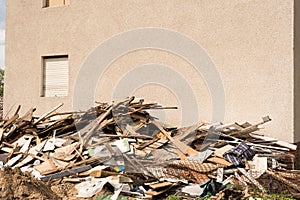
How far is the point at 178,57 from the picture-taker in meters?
11.9

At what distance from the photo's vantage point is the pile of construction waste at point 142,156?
26.1 feet

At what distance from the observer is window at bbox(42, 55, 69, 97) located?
13.6m

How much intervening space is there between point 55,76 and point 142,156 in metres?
5.99

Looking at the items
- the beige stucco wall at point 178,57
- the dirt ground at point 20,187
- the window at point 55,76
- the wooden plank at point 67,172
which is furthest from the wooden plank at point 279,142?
the window at point 55,76

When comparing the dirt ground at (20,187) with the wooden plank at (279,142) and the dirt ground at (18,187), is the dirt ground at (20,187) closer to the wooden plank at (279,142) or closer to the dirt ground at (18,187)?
the dirt ground at (18,187)

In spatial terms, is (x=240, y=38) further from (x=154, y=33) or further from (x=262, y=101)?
(x=154, y=33)

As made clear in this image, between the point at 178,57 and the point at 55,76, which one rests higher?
the point at 178,57

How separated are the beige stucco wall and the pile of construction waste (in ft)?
3.43

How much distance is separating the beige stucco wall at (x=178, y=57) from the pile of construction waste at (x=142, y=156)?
1.05 metres

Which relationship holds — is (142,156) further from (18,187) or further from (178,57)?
(178,57)

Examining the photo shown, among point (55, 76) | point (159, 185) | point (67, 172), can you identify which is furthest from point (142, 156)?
point (55, 76)

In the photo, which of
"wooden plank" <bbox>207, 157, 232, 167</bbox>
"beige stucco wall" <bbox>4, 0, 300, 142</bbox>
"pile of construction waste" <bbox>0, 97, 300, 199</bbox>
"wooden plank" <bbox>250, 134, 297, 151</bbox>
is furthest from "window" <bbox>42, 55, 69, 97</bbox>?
"wooden plank" <bbox>250, 134, 297, 151</bbox>

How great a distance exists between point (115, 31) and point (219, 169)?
6.09 meters

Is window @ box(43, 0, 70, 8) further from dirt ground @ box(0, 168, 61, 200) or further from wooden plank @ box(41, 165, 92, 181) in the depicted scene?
dirt ground @ box(0, 168, 61, 200)
